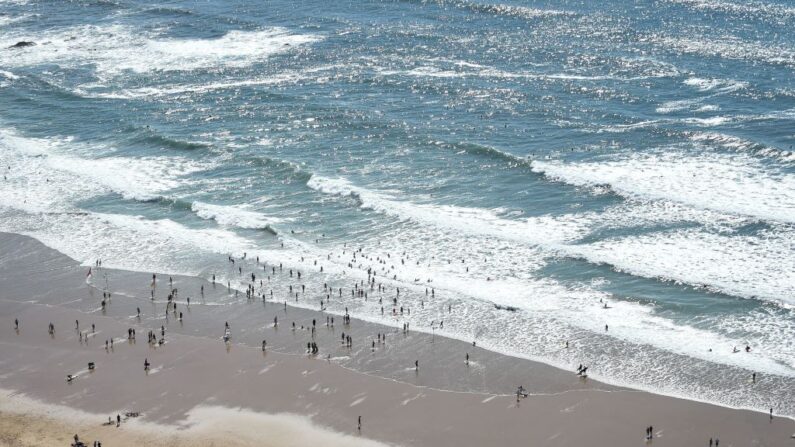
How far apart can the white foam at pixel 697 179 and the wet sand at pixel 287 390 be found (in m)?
25.6

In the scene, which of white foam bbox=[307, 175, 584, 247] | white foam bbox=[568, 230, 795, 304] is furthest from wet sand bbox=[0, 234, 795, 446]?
white foam bbox=[307, 175, 584, 247]

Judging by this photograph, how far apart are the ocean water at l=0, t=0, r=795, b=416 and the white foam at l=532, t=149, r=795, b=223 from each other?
23 centimetres

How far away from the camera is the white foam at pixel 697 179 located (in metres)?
71.3

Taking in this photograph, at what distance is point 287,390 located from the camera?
51.7 metres

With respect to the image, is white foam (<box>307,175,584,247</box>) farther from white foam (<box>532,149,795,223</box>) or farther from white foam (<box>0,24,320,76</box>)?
white foam (<box>0,24,320,76</box>)

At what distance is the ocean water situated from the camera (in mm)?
59125

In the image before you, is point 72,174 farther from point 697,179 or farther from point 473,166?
point 697,179

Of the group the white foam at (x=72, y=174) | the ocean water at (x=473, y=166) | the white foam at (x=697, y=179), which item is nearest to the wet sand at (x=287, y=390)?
the ocean water at (x=473, y=166)

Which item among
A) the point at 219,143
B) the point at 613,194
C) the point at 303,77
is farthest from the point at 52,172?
the point at 613,194

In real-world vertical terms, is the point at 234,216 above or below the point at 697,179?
below

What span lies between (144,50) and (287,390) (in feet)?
260

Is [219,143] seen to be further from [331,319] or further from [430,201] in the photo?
[331,319]

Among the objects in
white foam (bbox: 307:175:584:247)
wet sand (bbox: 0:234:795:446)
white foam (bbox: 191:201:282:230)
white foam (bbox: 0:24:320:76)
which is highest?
white foam (bbox: 0:24:320:76)

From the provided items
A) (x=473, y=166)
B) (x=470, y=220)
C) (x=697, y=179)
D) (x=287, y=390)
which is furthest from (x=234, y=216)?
(x=697, y=179)
